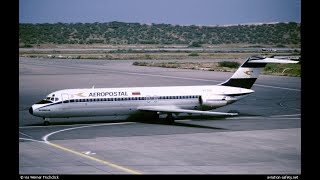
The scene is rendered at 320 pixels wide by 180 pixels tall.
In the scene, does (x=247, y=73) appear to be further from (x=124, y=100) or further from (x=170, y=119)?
(x=124, y=100)

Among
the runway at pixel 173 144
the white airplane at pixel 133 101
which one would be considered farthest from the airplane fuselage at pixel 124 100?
the runway at pixel 173 144

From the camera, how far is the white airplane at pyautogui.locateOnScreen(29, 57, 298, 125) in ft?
116

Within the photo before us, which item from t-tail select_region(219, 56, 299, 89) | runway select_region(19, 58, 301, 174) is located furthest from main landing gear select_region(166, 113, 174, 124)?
t-tail select_region(219, 56, 299, 89)

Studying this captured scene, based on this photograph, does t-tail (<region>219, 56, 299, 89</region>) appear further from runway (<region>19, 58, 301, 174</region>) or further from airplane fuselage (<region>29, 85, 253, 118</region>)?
runway (<region>19, 58, 301, 174</region>)

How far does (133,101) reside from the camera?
1439 inches

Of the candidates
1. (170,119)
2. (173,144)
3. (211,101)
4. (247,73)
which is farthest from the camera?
(247,73)

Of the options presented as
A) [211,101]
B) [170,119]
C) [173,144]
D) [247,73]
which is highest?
[247,73]

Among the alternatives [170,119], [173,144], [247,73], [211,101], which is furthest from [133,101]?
[247,73]

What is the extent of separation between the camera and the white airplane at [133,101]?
35469 mm

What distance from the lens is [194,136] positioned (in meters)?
30.5

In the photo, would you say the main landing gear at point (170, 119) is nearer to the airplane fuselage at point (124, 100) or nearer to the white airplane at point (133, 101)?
the white airplane at point (133, 101)

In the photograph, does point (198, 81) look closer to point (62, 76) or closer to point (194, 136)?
point (62, 76)
